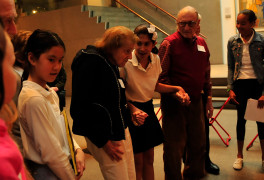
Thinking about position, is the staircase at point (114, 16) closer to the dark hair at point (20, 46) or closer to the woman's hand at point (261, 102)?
the woman's hand at point (261, 102)

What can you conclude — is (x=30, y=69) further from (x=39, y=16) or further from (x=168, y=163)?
(x=39, y=16)

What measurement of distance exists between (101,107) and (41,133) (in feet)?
1.37

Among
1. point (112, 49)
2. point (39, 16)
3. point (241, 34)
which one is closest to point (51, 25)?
point (39, 16)

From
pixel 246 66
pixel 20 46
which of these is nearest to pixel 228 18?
pixel 246 66

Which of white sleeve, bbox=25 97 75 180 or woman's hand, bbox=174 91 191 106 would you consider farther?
woman's hand, bbox=174 91 191 106

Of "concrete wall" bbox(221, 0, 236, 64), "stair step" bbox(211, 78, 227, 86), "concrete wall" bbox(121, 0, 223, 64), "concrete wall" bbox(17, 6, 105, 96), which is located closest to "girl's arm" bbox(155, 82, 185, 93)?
"stair step" bbox(211, 78, 227, 86)

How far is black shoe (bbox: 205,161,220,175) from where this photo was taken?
2.94 meters

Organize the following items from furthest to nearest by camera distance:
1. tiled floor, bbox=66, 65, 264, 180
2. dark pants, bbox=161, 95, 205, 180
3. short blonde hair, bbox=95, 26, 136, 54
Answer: tiled floor, bbox=66, 65, 264, 180 < dark pants, bbox=161, 95, 205, 180 < short blonde hair, bbox=95, 26, 136, 54

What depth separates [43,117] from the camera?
120cm

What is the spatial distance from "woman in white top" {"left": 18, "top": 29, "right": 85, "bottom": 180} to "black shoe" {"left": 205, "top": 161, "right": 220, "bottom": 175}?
1.99m

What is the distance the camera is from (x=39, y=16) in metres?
8.72

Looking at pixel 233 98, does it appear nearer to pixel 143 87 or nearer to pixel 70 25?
pixel 143 87

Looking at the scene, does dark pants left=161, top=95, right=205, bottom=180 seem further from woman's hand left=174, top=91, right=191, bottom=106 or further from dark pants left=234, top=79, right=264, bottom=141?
dark pants left=234, top=79, right=264, bottom=141

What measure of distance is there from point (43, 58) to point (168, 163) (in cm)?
164
